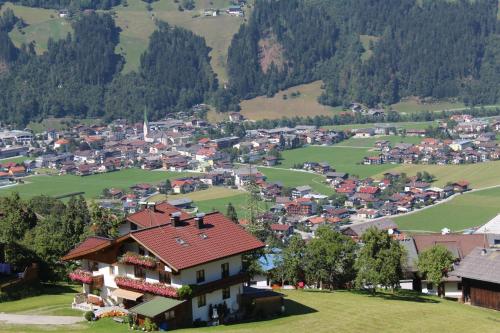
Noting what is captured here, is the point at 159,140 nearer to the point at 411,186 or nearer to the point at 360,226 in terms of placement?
the point at 411,186

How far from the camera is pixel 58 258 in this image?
44.9 metres

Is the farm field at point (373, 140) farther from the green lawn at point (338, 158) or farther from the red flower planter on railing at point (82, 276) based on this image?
the red flower planter on railing at point (82, 276)

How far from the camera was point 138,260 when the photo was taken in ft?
116

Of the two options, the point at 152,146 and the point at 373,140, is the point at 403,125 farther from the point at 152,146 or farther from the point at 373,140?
the point at 152,146

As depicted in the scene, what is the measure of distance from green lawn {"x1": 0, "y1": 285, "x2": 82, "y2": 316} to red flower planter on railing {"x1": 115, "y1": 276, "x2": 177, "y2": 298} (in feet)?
6.92

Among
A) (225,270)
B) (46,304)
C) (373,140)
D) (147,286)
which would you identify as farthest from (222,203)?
(147,286)

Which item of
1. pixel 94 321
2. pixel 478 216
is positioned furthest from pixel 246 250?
pixel 478 216

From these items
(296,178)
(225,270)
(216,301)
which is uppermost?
(225,270)

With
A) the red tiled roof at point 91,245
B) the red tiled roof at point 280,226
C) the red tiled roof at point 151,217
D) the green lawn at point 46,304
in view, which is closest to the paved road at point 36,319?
the green lawn at point 46,304

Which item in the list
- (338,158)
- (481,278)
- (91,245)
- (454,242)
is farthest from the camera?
(338,158)

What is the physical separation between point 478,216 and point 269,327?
74.4 meters

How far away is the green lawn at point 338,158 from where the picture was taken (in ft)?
463

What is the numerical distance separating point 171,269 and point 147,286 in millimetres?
1740

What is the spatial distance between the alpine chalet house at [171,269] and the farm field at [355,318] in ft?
4.61
